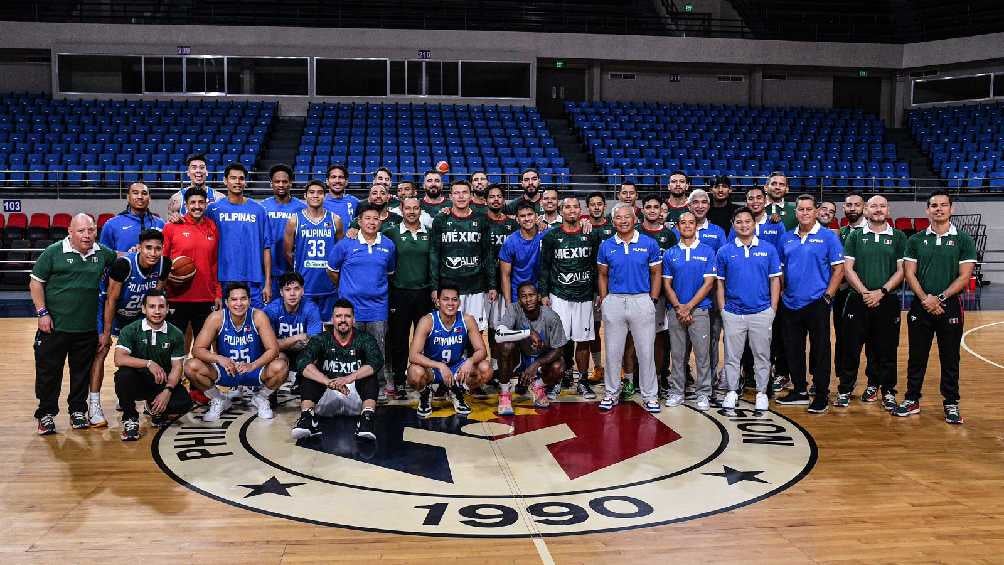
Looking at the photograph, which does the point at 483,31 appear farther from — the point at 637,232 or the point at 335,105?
the point at 637,232

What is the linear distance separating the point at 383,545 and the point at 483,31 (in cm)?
1961

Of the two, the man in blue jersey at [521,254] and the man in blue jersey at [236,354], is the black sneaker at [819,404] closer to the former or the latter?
the man in blue jersey at [521,254]

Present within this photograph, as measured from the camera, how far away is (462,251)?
697 centimetres

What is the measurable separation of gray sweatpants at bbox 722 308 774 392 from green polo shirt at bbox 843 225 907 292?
3.05 ft

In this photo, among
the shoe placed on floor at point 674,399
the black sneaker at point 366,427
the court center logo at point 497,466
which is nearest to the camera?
the court center logo at point 497,466

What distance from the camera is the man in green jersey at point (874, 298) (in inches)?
266

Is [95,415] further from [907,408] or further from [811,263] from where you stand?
[907,408]

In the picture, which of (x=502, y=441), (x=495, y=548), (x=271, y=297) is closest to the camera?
(x=495, y=548)

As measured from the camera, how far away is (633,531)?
13.8 ft

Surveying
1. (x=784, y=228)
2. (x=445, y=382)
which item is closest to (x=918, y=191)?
(x=784, y=228)

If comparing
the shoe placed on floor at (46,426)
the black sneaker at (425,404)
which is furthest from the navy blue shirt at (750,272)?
the shoe placed on floor at (46,426)

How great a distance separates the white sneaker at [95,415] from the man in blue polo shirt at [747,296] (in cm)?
517

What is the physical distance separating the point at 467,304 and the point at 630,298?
149 cm

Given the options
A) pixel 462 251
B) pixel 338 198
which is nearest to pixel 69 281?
pixel 338 198
